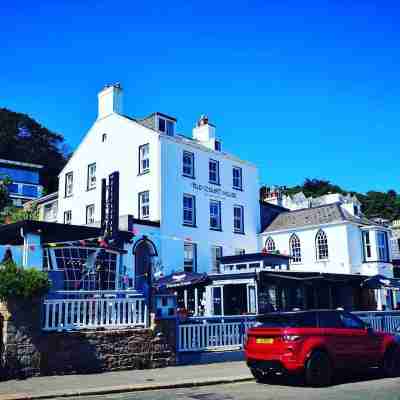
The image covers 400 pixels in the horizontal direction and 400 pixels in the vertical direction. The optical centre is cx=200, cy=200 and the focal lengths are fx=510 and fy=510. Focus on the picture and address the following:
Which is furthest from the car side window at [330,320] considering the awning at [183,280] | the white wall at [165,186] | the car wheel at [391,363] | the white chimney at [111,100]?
the white chimney at [111,100]

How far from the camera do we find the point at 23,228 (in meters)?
19.4

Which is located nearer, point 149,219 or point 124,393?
point 124,393

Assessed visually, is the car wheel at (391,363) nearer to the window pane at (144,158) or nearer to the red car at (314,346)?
the red car at (314,346)

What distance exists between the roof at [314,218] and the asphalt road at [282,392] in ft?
66.5

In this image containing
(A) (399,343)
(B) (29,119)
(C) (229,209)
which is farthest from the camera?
(B) (29,119)

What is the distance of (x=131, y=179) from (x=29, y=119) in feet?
165

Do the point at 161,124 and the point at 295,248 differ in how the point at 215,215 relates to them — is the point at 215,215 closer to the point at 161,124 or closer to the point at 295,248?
the point at 295,248

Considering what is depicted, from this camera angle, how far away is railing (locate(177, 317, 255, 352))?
15203 mm

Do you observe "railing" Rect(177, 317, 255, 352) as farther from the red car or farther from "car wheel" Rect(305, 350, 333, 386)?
"car wheel" Rect(305, 350, 333, 386)

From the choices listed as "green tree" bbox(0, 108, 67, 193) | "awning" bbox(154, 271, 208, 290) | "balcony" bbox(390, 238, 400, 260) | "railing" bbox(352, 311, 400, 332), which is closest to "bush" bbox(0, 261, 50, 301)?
"awning" bbox(154, 271, 208, 290)

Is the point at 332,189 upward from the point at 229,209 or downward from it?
upward

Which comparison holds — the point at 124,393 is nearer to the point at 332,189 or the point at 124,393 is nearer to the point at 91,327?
the point at 91,327

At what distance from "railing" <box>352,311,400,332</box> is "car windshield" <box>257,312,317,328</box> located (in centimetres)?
874

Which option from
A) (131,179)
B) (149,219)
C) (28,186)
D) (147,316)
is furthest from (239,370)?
(28,186)
